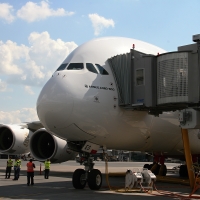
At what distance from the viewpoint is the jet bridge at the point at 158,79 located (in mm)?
11516

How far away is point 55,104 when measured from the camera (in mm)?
11875

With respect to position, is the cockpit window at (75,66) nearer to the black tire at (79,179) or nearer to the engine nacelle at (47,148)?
the black tire at (79,179)

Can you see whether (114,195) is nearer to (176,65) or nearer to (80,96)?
(80,96)

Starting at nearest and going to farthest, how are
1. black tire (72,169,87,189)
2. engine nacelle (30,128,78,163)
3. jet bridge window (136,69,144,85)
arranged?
1. jet bridge window (136,69,144,85)
2. black tire (72,169,87,189)
3. engine nacelle (30,128,78,163)

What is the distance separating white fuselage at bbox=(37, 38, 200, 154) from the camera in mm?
11977

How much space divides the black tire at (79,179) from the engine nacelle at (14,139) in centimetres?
970

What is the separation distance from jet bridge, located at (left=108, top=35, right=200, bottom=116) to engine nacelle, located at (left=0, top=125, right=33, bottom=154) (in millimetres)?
11029

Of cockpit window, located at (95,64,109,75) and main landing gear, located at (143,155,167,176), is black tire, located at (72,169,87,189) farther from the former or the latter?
main landing gear, located at (143,155,167,176)

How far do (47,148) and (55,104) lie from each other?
31.6 ft

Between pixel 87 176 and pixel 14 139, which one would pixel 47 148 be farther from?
pixel 87 176

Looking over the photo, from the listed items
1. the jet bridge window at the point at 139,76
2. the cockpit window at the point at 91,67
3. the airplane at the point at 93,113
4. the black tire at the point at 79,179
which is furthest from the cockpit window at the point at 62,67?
the black tire at the point at 79,179

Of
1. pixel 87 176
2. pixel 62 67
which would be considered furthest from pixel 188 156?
pixel 62 67

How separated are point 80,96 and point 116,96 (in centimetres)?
142

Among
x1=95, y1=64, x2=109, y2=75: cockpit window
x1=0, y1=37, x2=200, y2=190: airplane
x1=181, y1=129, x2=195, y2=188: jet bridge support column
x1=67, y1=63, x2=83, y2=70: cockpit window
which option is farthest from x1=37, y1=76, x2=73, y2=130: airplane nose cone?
x1=181, y1=129, x2=195, y2=188: jet bridge support column
